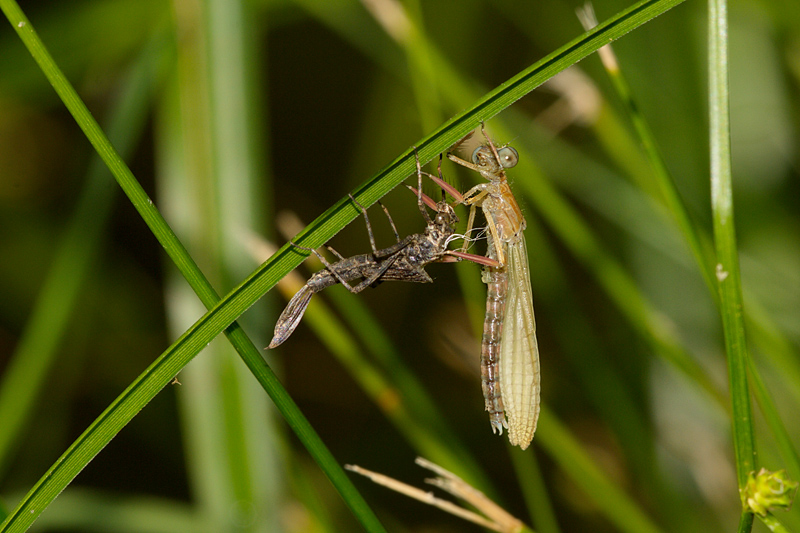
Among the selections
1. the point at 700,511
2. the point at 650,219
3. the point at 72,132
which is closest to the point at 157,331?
the point at 72,132

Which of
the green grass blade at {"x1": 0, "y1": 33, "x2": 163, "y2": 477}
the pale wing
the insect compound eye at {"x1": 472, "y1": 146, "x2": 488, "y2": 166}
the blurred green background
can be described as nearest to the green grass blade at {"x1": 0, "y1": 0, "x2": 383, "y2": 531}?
the blurred green background

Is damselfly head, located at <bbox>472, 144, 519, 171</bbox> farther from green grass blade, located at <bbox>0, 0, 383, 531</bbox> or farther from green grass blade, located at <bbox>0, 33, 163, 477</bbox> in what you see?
green grass blade, located at <bbox>0, 33, 163, 477</bbox>

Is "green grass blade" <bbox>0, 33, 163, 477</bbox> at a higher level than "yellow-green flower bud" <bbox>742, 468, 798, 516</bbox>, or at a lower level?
higher

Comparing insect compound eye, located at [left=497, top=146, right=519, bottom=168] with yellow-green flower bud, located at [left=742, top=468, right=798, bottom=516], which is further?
insect compound eye, located at [left=497, top=146, right=519, bottom=168]

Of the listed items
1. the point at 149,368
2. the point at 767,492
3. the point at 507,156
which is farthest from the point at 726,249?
the point at 149,368

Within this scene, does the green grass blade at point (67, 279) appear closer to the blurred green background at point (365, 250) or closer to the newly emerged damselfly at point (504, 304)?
the blurred green background at point (365, 250)

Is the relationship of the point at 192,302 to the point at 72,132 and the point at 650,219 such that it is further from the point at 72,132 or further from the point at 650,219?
the point at 650,219

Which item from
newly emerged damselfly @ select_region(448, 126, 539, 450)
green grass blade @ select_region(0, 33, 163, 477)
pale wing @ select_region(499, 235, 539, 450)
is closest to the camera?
pale wing @ select_region(499, 235, 539, 450)

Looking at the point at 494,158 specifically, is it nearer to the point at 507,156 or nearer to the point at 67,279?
the point at 507,156
